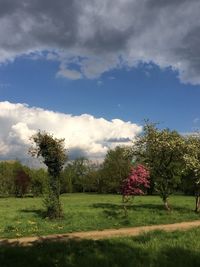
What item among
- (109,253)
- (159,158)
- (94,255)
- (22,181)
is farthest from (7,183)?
(94,255)

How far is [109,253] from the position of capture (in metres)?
16.5

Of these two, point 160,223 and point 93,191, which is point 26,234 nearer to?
point 160,223

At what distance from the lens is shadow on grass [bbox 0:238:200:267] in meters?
15.2

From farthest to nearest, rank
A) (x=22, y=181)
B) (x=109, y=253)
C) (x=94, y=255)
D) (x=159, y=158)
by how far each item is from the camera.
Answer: (x=22, y=181)
(x=159, y=158)
(x=109, y=253)
(x=94, y=255)

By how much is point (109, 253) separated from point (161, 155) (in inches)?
879

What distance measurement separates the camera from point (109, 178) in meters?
113

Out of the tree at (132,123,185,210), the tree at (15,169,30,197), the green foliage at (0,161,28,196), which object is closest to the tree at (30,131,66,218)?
the tree at (132,123,185,210)

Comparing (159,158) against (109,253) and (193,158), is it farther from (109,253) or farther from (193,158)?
(109,253)

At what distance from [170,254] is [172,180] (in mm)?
23260

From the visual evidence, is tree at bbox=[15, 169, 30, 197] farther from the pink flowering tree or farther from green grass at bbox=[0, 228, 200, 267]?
green grass at bbox=[0, 228, 200, 267]

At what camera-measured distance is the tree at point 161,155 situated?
37.5 m

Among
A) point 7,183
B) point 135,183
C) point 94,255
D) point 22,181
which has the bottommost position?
point 94,255

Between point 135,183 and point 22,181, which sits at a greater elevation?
point 22,181

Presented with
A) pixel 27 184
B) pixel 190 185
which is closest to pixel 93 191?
pixel 27 184
